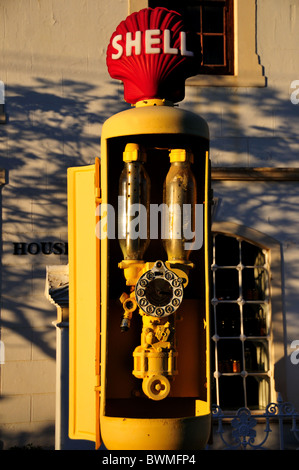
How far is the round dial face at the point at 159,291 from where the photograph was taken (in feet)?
15.5

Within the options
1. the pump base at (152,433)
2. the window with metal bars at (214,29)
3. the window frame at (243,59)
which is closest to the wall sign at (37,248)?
A: the window frame at (243,59)

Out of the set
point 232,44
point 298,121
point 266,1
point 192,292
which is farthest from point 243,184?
point 192,292

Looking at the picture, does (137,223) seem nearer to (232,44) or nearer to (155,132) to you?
(155,132)

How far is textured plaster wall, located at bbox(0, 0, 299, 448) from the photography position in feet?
26.7

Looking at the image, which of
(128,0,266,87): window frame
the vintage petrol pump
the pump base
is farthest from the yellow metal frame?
(128,0,266,87): window frame

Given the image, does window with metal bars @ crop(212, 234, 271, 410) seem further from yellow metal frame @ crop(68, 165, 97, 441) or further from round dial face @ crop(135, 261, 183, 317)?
round dial face @ crop(135, 261, 183, 317)

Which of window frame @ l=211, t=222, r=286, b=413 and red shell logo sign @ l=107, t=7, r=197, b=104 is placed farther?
window frame @ l=211, t=222, r=286, b=413

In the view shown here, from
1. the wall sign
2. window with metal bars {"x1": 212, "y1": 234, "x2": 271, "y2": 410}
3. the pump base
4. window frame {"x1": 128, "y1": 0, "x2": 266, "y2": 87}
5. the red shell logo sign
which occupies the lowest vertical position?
the pump base

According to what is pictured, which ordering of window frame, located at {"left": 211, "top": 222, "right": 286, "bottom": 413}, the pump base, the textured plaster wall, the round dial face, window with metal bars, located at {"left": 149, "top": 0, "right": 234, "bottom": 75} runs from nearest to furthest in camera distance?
the pump base, the round dial face, the textured plaster wall, window frame, located at {"left": 211, "top": 222, "right": 286, "bottom": 413}, window with metal bars, located at {"left": 149, "top": 0, "right": 234, "bottom": 75}

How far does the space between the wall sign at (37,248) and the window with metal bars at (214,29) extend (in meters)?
3.01

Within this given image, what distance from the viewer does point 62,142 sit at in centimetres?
847

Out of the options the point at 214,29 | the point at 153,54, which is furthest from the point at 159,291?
the point at 214,29

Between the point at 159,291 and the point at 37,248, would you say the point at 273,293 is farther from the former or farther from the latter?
the point at 159,291

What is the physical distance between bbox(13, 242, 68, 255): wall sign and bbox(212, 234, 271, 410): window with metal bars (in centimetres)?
197
